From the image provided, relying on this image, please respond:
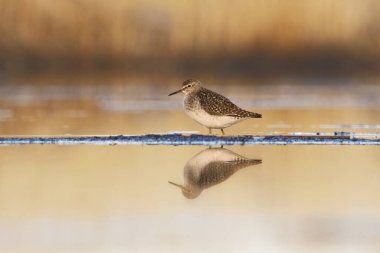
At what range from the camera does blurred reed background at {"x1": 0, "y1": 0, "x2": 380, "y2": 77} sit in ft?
70.1

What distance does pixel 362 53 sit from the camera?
22.3 metres

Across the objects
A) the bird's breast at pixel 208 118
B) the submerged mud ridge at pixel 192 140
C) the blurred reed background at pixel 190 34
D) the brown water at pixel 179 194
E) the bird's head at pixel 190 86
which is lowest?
the brown water at pixel 179 194

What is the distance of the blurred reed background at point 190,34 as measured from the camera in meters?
21.4

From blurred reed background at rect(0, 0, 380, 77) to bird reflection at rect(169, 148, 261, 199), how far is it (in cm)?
1173

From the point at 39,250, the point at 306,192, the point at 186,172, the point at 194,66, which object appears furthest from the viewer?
the point at 194,66

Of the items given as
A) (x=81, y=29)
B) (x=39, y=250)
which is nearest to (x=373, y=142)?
(x=39, y=250)

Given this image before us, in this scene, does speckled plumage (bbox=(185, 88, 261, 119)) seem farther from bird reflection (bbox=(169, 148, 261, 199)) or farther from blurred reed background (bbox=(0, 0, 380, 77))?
blurred reed background (bbox=(0, 0, 380, 77))

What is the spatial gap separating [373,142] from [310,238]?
4.17 metres

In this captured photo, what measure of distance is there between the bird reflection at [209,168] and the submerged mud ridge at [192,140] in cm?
45

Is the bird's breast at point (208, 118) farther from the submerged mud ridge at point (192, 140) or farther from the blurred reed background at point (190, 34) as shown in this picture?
the blurred reed background at point (190, 34)

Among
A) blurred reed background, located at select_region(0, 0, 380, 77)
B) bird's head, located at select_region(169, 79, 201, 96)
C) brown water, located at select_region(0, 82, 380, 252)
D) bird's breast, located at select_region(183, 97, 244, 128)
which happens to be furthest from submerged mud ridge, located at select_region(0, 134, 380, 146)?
blurred reed background, located at select_region(0, 0, 380, 77)

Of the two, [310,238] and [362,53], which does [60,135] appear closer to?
[310,238]

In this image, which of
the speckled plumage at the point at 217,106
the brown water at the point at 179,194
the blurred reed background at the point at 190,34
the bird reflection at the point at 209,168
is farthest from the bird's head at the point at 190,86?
the blurred reed background at the point at 190,34

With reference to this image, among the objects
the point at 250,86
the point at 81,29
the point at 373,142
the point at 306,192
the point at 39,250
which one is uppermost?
the point at 81,29
